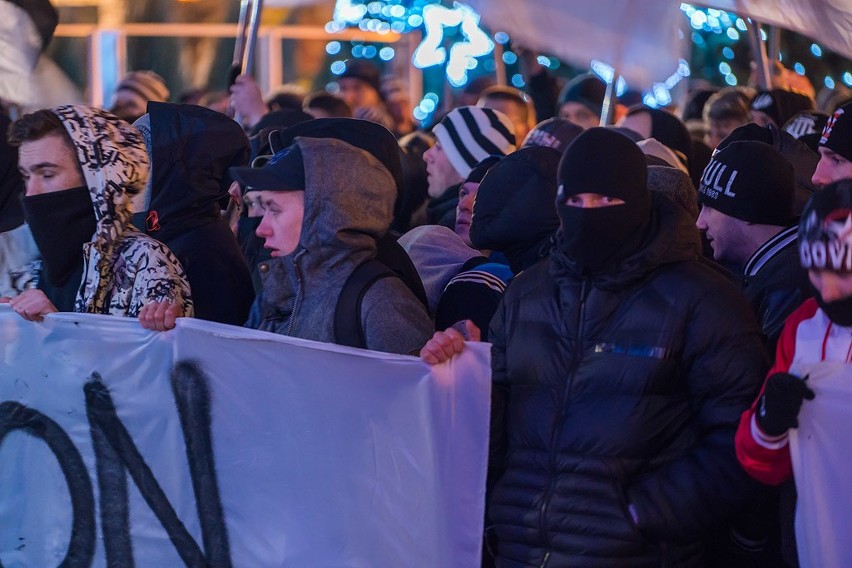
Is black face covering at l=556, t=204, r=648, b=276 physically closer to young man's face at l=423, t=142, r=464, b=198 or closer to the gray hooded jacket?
the gray hooded jacket

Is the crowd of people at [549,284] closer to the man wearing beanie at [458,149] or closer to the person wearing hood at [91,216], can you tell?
the person wearing hood at [91,216]

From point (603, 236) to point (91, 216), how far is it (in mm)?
1850

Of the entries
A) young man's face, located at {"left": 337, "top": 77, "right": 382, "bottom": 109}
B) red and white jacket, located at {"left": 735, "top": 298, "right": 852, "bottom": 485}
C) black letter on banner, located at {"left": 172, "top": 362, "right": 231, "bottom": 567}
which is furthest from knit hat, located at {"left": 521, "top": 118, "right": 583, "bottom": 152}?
young man's face, located at {"left": 337, "top": 77, "right": 382, "bottom": 109}

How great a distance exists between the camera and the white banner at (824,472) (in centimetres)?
341

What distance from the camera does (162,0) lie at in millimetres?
16016

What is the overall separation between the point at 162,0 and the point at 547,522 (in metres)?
Result: 13.3

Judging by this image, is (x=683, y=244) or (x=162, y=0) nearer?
(x=683, y=244)

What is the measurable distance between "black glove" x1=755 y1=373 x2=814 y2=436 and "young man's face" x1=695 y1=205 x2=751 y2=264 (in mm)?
1565

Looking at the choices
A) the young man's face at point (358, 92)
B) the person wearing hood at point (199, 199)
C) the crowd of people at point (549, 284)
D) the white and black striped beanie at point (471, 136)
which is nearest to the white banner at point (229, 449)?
the crowd of people at point (549, 284)

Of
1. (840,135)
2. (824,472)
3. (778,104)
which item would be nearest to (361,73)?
(778,104)

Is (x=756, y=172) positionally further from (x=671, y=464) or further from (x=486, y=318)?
(x=671, y=464)

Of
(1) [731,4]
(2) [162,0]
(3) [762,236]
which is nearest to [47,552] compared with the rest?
(3) [762,236]

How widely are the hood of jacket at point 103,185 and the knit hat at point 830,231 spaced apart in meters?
2.27

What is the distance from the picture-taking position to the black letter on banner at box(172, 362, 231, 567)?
4363 mm
